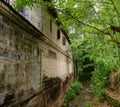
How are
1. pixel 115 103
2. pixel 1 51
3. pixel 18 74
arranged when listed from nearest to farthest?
pixel 1 51
pixel 18 74
pixel 115 103

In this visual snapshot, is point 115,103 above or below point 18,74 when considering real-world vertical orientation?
below

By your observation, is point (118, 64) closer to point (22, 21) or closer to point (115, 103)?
point (115, 103)

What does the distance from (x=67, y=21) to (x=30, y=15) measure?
3.13 meters

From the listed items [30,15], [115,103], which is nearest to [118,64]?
[115,103]

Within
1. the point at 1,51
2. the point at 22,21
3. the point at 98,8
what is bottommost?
the point at 1,51

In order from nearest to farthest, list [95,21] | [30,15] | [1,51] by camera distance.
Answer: [1,51] < [95,21] < [30,15]

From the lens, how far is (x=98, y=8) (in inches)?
347

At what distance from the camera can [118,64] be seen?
20.9 meters

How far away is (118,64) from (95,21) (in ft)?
43.6

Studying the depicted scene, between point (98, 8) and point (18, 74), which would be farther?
point (98, 8)

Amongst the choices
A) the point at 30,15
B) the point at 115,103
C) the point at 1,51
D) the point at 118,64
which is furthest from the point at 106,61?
the point at 1,51

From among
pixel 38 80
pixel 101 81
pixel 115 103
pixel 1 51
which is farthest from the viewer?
pixel 101 81

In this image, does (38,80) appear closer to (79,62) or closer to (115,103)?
(115,103)

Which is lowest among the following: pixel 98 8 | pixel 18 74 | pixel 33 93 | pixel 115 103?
pixel 115 103
